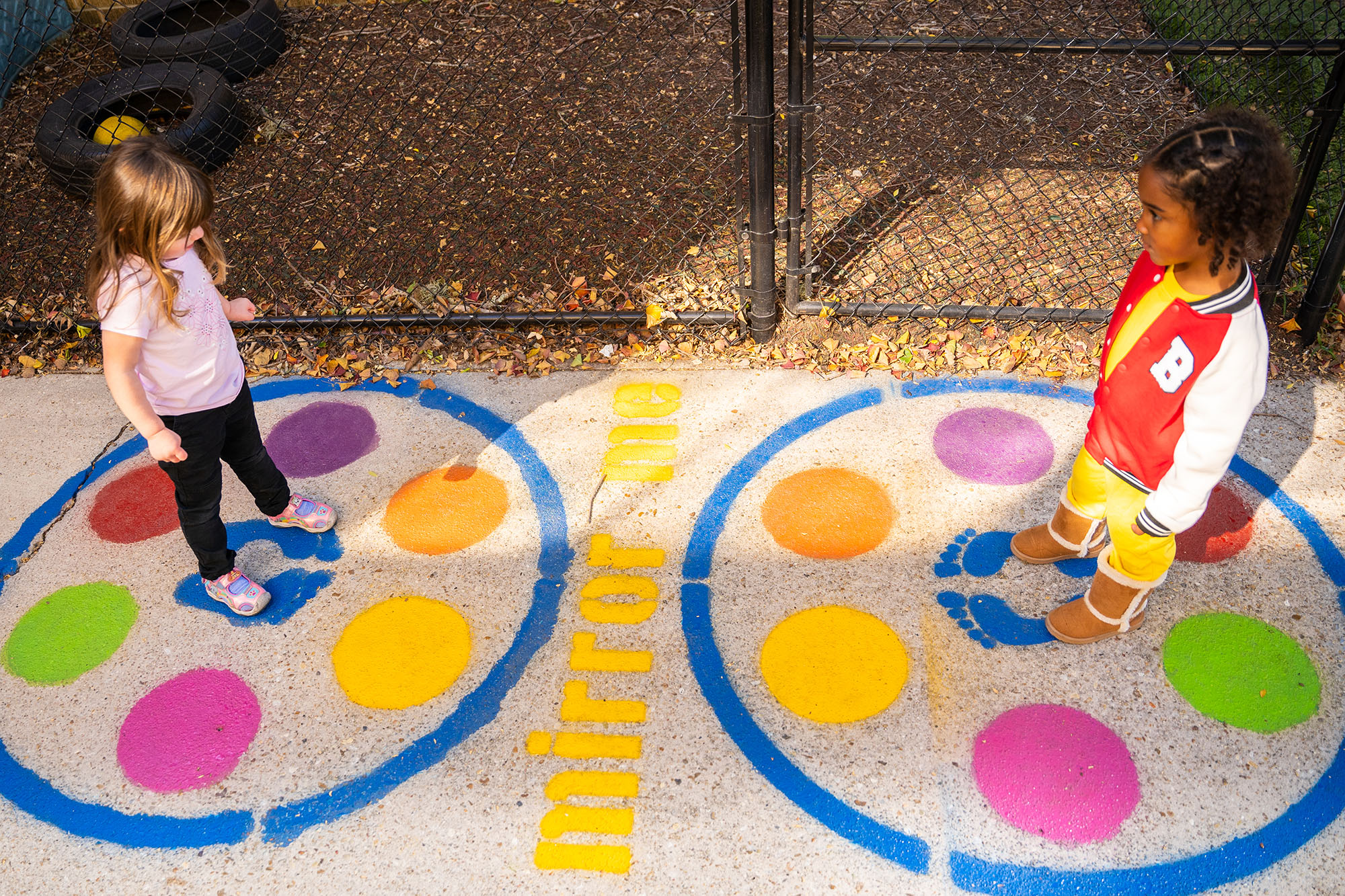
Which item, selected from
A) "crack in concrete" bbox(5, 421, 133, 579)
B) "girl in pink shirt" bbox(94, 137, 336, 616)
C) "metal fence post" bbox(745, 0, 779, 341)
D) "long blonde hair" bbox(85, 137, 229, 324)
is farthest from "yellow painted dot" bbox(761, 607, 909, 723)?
"crack in concrete" bbox(5, 421, 133, 579)

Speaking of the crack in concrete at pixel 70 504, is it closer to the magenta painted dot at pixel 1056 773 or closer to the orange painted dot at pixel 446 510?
the orange painted dot at pixel 446 510

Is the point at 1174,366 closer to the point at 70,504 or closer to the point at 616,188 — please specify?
the point at 616,188

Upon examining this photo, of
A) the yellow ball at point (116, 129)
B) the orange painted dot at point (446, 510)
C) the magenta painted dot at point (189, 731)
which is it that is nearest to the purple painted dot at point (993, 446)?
the orange painted dot at point (446, 510)

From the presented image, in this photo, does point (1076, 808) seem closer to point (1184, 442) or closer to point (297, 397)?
point (1184, 442)

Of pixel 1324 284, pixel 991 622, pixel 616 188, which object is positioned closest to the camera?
pixel 991 622

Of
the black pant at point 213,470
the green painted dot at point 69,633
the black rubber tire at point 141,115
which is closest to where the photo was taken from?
the black pant at point 213,470

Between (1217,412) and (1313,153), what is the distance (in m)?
1.76

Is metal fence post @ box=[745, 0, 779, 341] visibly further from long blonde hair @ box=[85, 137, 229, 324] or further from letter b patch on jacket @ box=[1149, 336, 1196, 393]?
long blonde hair @ box=[85, 137, 229, 324]

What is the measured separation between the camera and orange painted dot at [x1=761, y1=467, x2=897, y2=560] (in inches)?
108

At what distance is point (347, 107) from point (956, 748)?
493 cm

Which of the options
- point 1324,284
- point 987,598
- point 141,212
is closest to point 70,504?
point 141,212

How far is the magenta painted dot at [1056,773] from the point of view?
2.08 m

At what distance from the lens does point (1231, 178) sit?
1.69 metres

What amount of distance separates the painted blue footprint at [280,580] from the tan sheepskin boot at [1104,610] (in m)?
2.18
